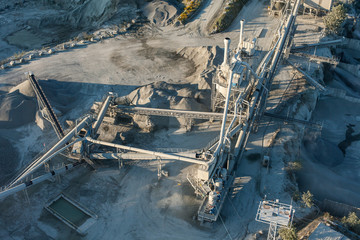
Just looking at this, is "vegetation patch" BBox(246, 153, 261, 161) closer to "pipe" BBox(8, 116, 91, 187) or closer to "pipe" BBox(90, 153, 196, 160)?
"pipe" BBox(90, 153, 196, 160)

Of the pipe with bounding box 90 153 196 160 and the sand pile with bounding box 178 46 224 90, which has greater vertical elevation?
the sand pile with bounding box 178 46 224 90

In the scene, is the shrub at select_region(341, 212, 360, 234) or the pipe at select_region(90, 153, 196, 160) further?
the pipe at select_region(90, 153, 196, 160)

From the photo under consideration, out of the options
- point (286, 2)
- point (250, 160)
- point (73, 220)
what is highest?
point (286, 2)

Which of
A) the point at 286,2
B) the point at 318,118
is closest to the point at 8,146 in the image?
the point at 318,118

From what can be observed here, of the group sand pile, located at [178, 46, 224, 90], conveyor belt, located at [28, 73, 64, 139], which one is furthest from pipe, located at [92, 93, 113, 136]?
sand pile, located at [178, 46, 224, 90]

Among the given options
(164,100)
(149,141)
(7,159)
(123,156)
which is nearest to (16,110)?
(7,159)

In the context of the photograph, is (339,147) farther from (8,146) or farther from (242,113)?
(8,146)

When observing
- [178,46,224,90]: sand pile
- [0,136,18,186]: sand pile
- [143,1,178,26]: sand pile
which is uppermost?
[143,1,178,26]: sand pile
